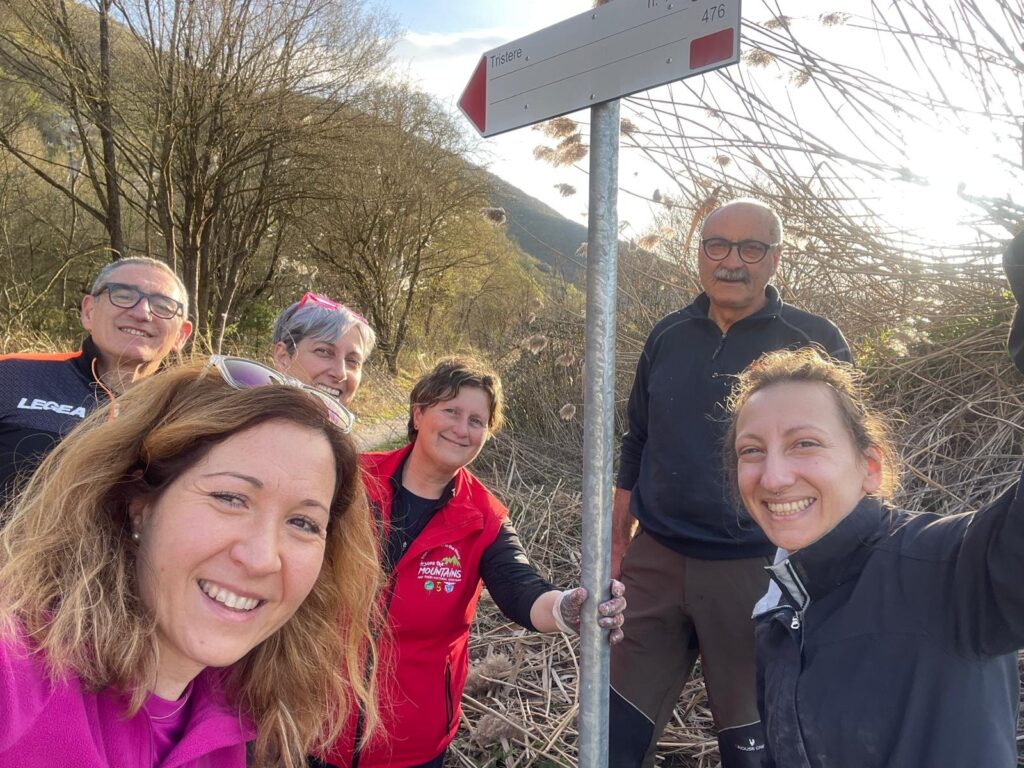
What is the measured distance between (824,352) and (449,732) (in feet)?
6.05

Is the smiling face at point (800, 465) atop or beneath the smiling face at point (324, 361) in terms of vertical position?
beneath

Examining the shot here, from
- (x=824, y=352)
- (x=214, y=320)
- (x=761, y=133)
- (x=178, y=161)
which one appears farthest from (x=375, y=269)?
(x=824, y=352)

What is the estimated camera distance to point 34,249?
15352 mm

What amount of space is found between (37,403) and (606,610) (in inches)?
90.6

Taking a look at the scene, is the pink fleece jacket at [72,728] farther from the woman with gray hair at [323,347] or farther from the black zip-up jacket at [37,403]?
the woman with gray hair at [323,347]

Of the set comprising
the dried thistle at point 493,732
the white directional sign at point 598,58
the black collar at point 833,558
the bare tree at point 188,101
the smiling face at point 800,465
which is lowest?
the dried thistle at point 493,732

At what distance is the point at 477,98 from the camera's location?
5.72 ft

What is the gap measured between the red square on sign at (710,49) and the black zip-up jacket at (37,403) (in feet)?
7.92

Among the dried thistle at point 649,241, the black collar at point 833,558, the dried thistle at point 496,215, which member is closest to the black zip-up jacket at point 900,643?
the black collar at point 833,558

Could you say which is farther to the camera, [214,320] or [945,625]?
[214,320]

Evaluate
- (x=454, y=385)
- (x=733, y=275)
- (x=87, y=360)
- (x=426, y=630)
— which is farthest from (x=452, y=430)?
(x=87, y=360)

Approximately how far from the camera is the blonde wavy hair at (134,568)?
50.1 inches

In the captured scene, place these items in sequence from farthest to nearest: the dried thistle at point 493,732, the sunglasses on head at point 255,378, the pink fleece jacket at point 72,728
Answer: the dried thistle at point 493,732 < the sunglasses on head at point 255,378 < the pink fleece jacket at point 72,728

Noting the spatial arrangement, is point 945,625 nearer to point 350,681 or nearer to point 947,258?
point 350,681
